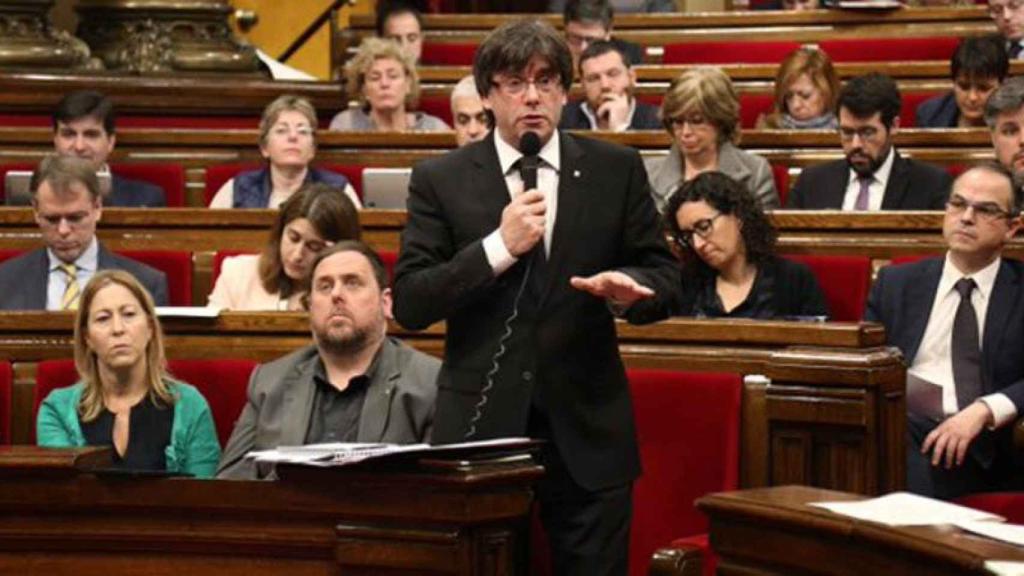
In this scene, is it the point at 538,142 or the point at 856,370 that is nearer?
the point at 538,142

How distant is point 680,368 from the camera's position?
2.89 meters

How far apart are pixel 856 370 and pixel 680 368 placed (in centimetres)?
34

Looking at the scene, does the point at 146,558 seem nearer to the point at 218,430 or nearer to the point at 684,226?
the point at 218,430

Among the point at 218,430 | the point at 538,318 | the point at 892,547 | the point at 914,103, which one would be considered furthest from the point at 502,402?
the point at 914,103

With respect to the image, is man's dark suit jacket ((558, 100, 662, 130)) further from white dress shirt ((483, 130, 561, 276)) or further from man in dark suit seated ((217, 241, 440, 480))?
white dress shirt ((483, 130, 561, 276))

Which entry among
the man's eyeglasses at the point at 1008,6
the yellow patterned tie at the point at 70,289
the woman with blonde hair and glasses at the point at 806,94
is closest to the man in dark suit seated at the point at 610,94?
the woman with blonde hair and glasses at the point at 806,94

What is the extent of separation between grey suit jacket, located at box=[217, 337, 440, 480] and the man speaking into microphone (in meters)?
0.43

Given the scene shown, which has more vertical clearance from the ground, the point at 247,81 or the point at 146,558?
the point at 247,81

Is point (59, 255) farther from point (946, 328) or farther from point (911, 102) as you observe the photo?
point (911, 102)

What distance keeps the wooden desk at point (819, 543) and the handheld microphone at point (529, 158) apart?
0.49 meters

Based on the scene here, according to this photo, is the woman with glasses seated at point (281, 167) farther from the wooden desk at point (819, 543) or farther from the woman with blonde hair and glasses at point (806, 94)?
the wooden desk at point (819, 543)

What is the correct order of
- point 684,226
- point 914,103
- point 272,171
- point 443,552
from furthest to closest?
1. point 914,103
2. point 272,171
3. point 684,226
4. point 443,552

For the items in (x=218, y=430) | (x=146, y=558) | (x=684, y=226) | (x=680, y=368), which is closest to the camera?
(x=146, y=558)

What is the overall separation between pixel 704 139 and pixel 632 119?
1016mm
